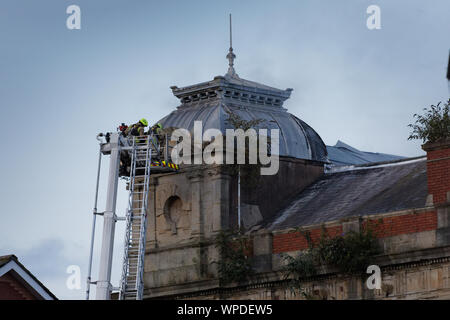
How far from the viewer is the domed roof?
159 feet

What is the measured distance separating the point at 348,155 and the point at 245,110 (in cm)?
740

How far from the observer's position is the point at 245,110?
49.2m

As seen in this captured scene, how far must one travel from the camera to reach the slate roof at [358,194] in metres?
43.3

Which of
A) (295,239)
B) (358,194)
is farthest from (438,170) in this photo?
(358,194)

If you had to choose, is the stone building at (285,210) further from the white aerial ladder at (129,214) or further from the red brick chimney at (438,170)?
the white aerial ladder at (129,214)

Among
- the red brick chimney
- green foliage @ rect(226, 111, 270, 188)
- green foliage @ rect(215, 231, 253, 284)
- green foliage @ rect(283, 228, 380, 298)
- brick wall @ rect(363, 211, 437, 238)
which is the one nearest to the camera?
brick wall @ rect(363, 211, 437, 238)

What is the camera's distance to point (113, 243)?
1706 inches

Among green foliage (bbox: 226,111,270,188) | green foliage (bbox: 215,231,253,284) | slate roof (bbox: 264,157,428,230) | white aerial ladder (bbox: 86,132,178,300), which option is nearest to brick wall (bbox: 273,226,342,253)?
green foliage (bbox: 215,231,253,284)

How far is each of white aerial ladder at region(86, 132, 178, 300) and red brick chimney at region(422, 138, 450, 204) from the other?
9.46 m

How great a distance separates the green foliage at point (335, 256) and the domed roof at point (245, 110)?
7.10 m

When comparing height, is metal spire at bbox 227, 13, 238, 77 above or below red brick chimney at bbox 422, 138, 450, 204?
above

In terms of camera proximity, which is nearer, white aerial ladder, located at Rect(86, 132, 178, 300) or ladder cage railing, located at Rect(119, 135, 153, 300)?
white aerial ladder, located at Rect(86, 132, 178, 300)

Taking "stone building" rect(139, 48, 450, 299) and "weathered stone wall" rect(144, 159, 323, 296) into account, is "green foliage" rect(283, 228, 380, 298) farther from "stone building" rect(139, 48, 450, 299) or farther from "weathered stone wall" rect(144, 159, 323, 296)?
"weathered stone wall" rect(144, 159, 323, 296)
